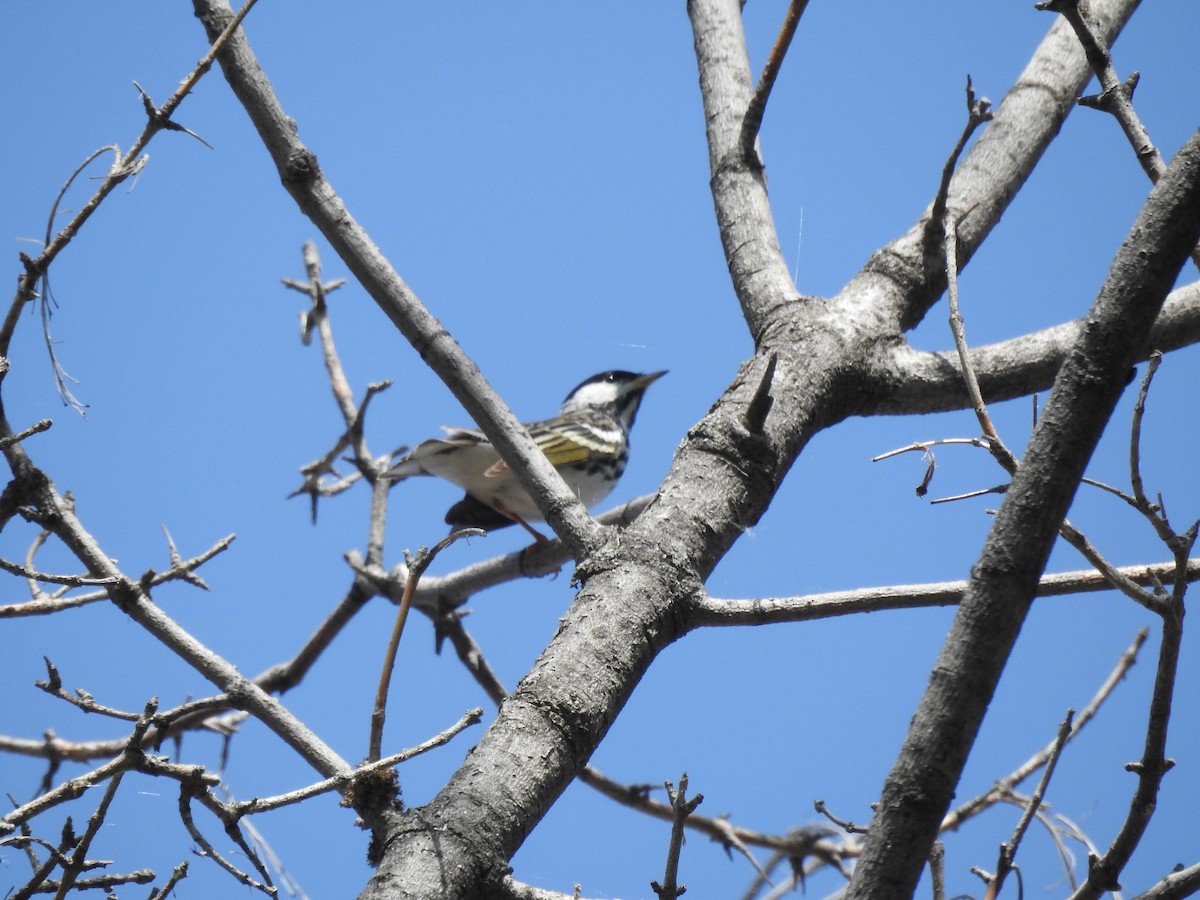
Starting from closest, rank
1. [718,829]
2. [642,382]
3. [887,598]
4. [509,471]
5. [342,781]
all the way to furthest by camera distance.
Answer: [342,781], [887,598], [718,829], [509,471], [642,382]

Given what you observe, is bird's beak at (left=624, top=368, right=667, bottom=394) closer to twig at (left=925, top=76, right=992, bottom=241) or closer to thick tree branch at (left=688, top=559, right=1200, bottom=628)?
twig at (left=925, top=76, right=992, bottom=241)

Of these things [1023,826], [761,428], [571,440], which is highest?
[571,440]

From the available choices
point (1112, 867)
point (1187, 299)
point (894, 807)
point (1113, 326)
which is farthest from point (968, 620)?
point (1187, 299)

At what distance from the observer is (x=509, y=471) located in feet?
15.7

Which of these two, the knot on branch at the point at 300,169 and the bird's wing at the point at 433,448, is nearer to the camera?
the knot on branch at the point at 300,169

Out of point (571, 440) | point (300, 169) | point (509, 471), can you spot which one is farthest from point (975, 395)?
point (571, 440)

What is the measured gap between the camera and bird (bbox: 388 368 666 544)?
207 inches

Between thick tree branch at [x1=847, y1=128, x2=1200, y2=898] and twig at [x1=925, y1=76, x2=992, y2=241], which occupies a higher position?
twig at [x1=925, y1=76, x2=992, y2=241]

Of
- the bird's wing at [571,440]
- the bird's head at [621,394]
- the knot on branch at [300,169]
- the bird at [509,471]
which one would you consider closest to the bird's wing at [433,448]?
the bird at [509,471]

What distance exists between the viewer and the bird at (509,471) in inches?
207

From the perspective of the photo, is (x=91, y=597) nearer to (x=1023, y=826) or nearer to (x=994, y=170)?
(x=1023, y=826)

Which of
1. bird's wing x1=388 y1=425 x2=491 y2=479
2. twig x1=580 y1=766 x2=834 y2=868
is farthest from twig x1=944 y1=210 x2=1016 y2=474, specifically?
bird's wing x1=388 y1=425 x2=491 y2=479

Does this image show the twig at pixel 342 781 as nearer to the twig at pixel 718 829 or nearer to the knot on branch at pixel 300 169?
the knot on branch at pixel 300 169

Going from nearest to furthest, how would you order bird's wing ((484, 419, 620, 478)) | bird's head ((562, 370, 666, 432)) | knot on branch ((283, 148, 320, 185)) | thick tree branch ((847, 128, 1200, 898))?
thick tree branch ((847, 128, 1200, 898)) → knot on branch ((283, 148, 320, 185)) → bird's wing ((484, 419, 620, 478)) → bird's head ((562, 370, 666, 432))
